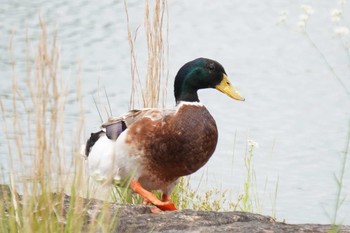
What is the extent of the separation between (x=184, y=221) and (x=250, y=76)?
6305 mm

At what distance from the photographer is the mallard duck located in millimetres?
5539

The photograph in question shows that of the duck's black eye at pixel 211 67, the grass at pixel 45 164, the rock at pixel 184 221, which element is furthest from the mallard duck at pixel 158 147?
the grass at pixel 45 164

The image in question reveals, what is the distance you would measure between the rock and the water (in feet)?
6.26

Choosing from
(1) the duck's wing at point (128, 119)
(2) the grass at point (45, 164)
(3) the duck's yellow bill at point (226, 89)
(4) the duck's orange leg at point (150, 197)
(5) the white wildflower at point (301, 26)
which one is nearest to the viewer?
(2) the grass at point (45, 164)

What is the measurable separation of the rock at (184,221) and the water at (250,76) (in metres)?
1.91

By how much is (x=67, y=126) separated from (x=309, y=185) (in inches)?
75.8

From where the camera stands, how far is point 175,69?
412 inches

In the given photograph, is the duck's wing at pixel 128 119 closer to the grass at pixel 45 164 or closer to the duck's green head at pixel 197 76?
the duck's green head at pixel 197 76

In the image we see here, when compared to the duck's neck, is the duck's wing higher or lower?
lower

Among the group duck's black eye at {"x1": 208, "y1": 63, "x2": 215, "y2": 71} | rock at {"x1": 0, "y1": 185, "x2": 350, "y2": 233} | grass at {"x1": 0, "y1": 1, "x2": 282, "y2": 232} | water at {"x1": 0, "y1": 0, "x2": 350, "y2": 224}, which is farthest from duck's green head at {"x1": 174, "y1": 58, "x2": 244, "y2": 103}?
grass at {"x1": 0, "y1": 1, "x2": 282, "y2": 232}

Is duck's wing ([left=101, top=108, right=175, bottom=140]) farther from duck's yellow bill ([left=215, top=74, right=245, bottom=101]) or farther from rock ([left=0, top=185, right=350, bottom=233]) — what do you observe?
rock ([left=0, top=185, right=350, bottom=233])

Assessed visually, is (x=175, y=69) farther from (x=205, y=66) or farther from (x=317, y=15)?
(x=205, y=66)

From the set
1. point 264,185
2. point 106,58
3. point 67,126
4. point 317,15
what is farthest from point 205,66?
point 317,15

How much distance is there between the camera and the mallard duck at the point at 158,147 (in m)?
5.54
